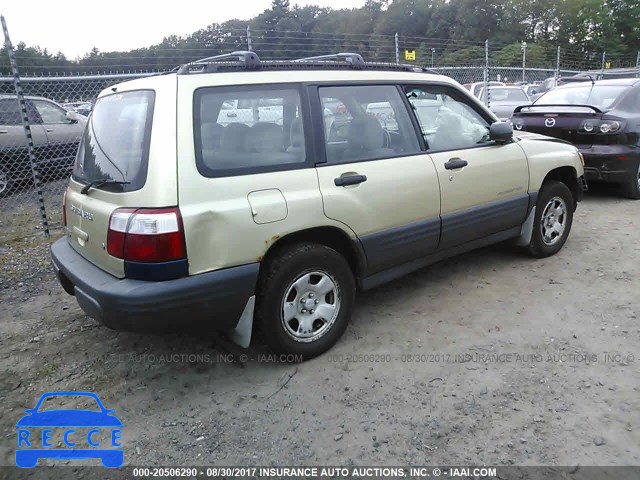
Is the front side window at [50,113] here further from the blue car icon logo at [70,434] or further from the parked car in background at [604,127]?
the parked car in background at [604,127]

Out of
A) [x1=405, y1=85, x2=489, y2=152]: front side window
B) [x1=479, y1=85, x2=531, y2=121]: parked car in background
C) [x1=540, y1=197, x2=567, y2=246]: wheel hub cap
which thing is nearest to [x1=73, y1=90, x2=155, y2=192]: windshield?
[x1=405, y1=85, x2=489, y2=152]: front side window

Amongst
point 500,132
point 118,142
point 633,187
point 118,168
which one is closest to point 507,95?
point 633,187

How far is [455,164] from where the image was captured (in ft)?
12.2

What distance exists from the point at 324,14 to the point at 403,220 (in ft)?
160

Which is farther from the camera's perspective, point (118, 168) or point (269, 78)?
point (269, 78)

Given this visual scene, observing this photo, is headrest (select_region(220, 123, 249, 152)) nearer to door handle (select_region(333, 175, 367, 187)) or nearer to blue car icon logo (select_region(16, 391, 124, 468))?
door handle (select_region(333, 175, 367, 187))

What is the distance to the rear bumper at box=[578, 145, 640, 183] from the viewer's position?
20.4 ft

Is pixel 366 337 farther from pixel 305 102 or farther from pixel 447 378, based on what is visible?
pixel 305 102

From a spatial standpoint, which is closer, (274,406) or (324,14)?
(274,406)

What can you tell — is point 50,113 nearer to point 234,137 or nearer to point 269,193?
point 234,137

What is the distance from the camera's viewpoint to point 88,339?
3555 mm

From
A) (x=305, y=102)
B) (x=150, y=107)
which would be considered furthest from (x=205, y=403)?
(x=305, y=102)

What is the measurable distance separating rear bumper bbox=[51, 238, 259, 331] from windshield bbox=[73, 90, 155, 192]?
1.74ft

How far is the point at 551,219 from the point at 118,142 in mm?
3833
